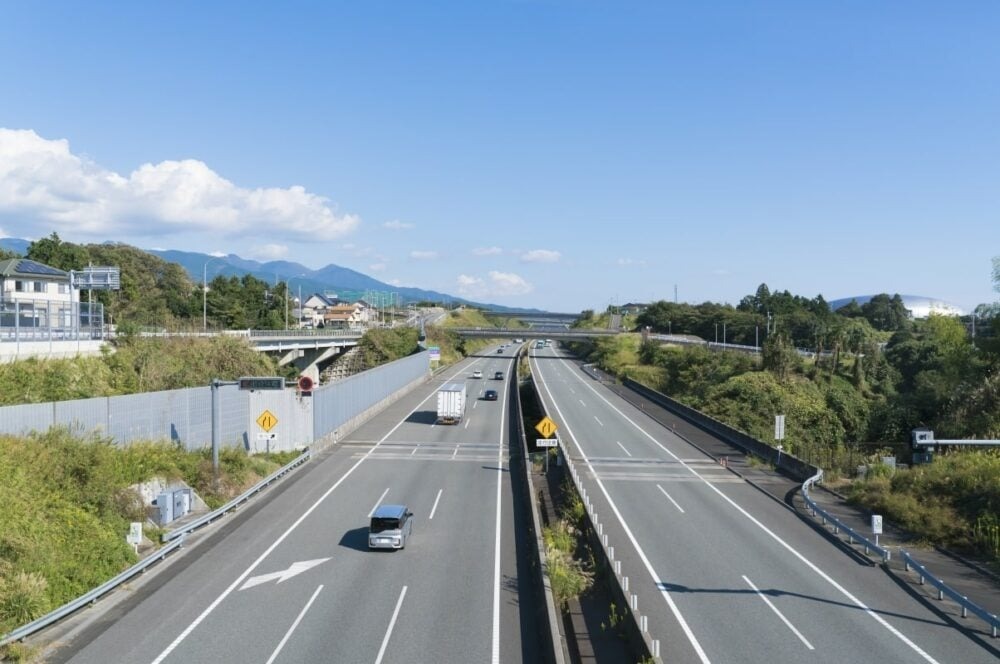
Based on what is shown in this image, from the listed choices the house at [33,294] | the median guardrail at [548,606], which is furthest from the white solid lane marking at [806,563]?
the house at [33,294]

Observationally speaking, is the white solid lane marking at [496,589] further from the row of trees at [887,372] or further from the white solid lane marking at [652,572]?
the row of trees at [887,372]

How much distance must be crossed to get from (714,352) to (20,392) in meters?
79.2

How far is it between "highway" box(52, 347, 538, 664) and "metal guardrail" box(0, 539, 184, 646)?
22.9 inches

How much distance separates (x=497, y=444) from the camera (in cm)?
4722

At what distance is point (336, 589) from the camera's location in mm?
19641

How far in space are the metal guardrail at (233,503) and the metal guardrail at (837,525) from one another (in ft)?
68.9

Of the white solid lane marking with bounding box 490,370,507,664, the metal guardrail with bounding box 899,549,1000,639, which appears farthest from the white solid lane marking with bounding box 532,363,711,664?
the metal guardrail with bounding box 899,549,1000,639

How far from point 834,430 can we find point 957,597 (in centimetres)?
4949


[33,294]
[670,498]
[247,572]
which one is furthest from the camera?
[33,294]

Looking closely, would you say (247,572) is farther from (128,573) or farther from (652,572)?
(652,572)

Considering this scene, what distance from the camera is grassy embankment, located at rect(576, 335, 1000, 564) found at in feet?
87.9

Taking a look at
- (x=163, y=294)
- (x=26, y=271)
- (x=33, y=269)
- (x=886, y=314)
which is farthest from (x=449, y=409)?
(x=886, y=314)

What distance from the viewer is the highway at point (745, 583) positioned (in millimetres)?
16469

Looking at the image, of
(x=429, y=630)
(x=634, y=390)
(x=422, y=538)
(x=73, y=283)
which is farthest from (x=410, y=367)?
(x=429, y=630)
